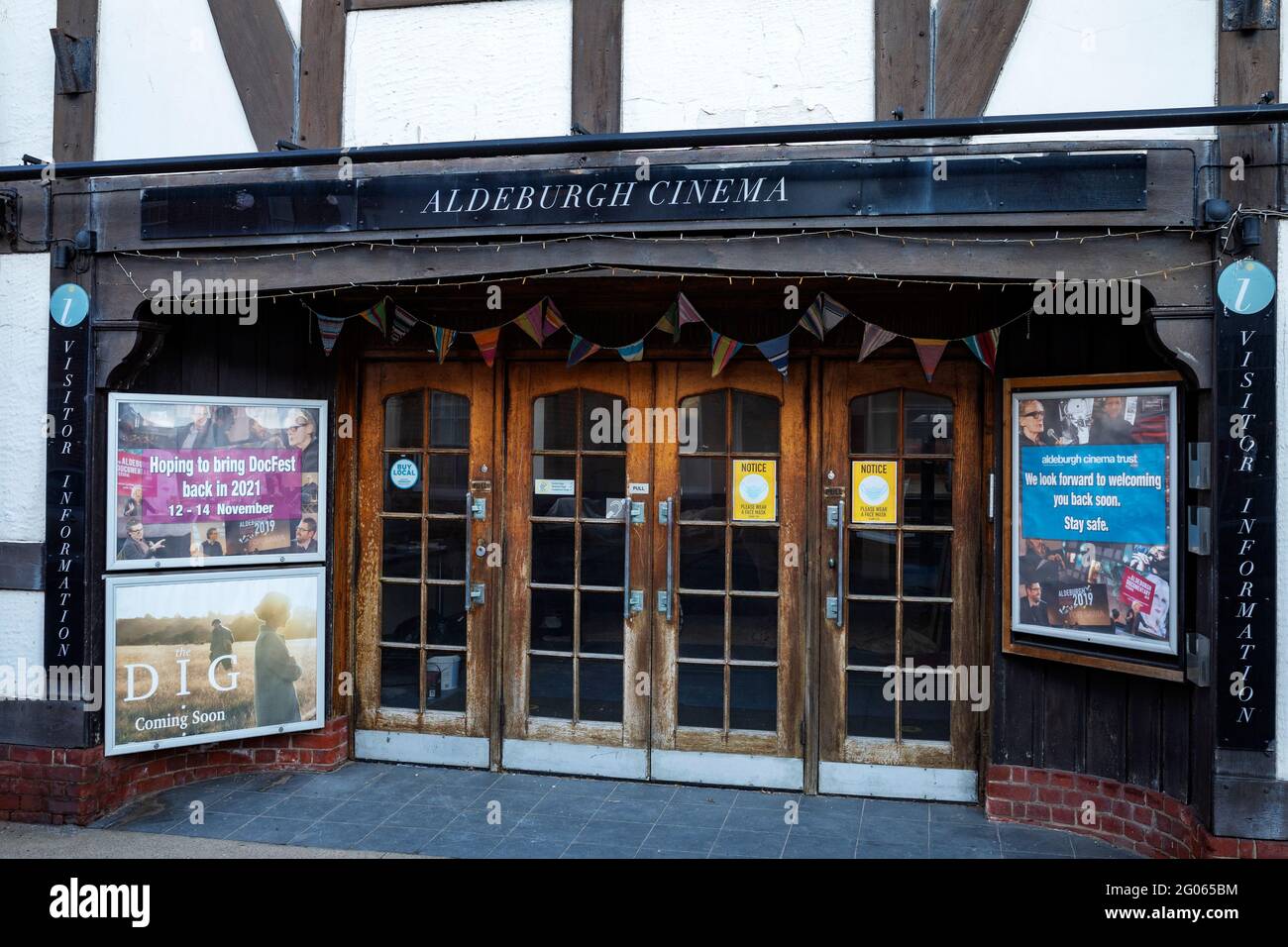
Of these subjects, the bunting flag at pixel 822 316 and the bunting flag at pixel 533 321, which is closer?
the bunting flag at pixel 822 316

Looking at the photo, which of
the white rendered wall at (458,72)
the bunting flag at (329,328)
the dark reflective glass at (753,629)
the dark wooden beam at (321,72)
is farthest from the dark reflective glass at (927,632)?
the dark wooden beam at (321,72)

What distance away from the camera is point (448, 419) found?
6.46 m

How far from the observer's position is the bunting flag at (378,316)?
619 centimetres

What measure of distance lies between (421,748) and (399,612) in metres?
0.83

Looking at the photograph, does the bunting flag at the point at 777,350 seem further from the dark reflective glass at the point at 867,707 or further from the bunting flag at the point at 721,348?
the dark reflective glass at the point at 867,707

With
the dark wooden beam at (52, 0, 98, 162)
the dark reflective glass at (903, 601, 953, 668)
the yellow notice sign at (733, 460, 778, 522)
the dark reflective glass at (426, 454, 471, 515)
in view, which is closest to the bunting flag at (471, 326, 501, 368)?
the dark reflective glass at (426, 454, 471, 515)

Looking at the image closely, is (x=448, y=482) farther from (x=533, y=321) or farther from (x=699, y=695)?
(x=699, y=695)

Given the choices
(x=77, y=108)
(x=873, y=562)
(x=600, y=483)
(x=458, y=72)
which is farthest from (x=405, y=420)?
(x=873, y=562)

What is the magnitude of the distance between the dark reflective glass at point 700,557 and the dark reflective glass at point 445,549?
1.35m

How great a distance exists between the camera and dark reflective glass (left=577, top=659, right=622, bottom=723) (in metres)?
6.21

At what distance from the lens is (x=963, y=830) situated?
5.47 metres

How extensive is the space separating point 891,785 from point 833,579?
1.18 meters
